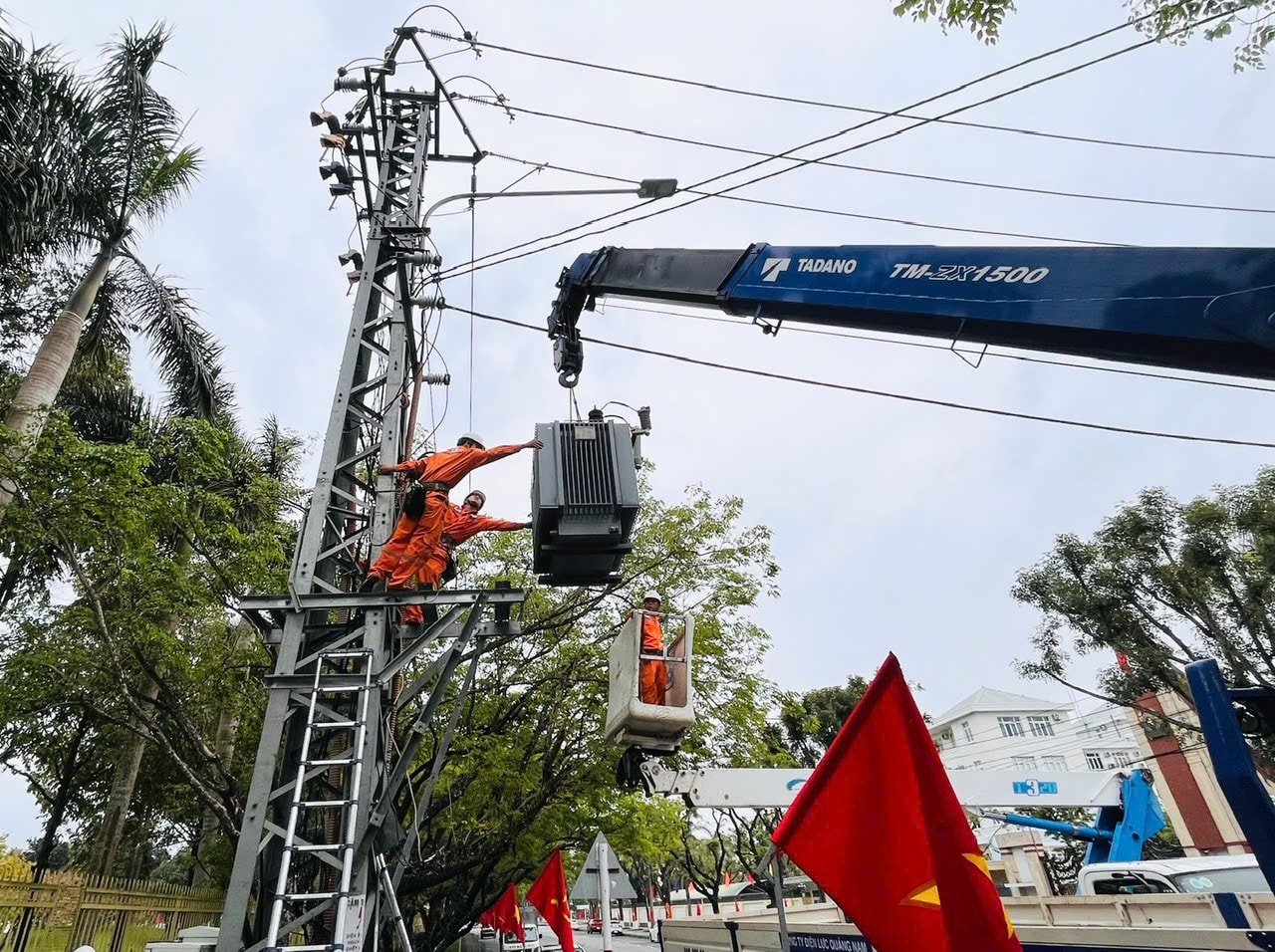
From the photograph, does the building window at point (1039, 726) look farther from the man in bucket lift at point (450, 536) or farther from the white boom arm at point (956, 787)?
the man in bucket lift at point (450, 536)

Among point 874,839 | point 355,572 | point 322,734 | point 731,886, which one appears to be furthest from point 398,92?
point 731,886

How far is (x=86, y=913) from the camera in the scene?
31.4ft

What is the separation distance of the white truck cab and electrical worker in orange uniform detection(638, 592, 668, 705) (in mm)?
5390

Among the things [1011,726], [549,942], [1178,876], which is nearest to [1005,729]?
[1011,726]

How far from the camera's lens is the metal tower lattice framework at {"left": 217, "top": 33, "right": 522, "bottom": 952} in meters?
4.77

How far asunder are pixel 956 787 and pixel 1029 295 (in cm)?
767

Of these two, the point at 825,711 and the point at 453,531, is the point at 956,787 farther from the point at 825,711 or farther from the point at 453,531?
the point at 825,711

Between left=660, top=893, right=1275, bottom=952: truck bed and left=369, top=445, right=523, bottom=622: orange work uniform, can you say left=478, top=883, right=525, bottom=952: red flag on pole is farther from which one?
left=369, top=445, right=523, bottom=622: orange work uniform

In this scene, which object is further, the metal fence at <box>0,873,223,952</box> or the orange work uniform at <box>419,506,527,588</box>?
the metal fence at <box>0,873,223,952</box>

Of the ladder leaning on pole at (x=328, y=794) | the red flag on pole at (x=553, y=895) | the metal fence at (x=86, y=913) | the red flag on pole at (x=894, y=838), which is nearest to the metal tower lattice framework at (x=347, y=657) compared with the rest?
the ladder leaning on pole at (x=328, y=794)

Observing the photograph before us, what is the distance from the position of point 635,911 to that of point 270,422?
60.1m

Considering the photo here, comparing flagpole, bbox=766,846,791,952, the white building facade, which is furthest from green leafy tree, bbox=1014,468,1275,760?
the white building facade

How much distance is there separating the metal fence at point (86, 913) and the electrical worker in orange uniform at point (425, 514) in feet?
22.0

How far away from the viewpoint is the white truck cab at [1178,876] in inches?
311
